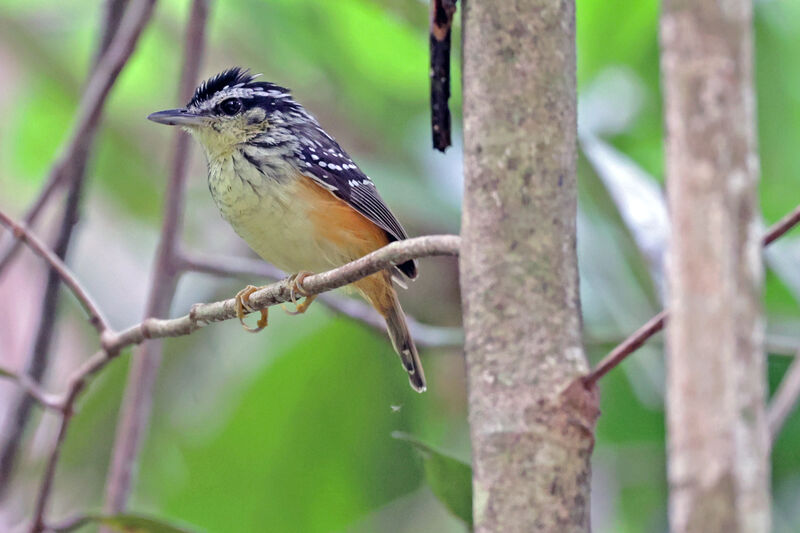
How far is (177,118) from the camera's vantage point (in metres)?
4.08

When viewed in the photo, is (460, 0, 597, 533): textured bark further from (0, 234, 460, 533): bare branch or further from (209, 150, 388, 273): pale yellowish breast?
(209, 150, 388, 273): pale yellowish breast

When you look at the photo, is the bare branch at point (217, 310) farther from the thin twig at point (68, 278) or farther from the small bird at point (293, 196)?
the small bird at point (293, 196)

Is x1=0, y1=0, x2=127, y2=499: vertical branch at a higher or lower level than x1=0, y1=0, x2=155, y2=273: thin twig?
lower

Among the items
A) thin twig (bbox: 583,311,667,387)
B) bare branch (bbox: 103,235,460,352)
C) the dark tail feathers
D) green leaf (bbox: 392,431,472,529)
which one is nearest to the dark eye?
the dark tail feathers

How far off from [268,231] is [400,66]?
5.96 ft

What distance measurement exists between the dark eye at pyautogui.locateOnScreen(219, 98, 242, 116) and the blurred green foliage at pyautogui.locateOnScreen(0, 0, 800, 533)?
2.32ft

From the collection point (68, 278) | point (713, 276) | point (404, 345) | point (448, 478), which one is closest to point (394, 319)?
point (404, 345)

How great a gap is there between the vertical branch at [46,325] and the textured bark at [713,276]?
9.72 ft

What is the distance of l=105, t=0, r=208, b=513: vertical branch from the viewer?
353 cm

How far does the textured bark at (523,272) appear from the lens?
1.54 meters

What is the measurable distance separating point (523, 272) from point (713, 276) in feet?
1.91

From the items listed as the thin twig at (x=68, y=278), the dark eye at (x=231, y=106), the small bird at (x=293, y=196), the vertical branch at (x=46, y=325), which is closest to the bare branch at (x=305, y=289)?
the thin twig at (x=68, y=278)

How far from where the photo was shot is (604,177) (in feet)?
12.2

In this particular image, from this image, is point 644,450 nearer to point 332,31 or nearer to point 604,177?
point 604,177
